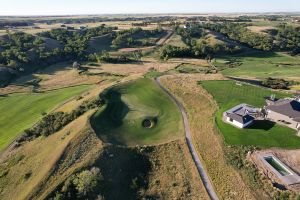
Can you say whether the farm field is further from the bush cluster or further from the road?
the road

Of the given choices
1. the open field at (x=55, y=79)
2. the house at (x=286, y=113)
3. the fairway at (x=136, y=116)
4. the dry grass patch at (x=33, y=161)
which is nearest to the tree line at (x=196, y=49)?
the open field at (x=55, y=79)

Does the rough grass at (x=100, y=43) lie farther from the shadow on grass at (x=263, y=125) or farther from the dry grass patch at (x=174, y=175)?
the shadow on grass at (x=263, y=125)

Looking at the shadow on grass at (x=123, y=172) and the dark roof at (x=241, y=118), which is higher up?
the dark roof at (x=241, y=118)

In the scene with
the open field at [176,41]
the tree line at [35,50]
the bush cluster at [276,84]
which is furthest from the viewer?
the open field at [176,41]

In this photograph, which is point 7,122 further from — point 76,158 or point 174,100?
point 174,100

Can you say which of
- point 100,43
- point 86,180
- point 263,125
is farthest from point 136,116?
point 100,43
